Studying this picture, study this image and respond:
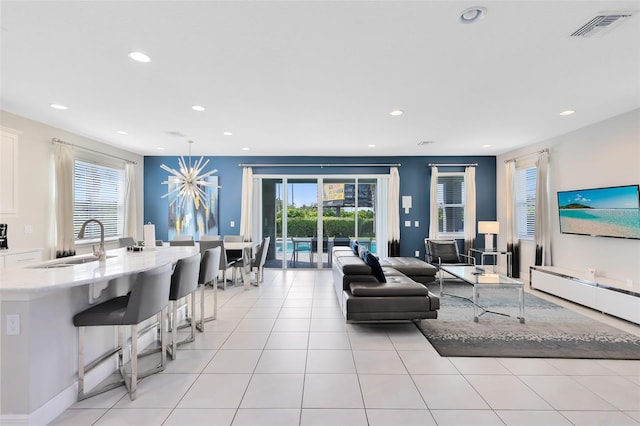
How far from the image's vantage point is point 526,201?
6441 mm

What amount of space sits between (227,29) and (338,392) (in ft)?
9.51

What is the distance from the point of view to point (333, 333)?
11.5 ft

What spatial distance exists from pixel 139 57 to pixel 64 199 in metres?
3.60

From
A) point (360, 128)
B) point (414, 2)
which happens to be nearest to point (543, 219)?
point (360, 128)

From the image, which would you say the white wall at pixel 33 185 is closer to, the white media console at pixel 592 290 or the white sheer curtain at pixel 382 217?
the white sheer curtain at pixel 382 217

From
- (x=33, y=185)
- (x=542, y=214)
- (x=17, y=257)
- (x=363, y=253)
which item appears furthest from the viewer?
(x=542, y=214)

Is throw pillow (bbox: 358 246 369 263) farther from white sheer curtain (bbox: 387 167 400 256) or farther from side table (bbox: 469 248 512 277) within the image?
side table (bbox: 469 248 512 277)

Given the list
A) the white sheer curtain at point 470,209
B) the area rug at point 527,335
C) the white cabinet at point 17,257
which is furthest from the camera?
the white sheer curtain at point 470,209

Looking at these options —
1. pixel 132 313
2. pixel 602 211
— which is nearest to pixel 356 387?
pixel 132 313

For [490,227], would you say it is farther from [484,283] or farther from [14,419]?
[14,419]

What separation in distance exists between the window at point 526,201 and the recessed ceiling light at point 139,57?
6.79m

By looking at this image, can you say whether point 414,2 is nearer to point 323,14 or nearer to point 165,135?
point 323,14

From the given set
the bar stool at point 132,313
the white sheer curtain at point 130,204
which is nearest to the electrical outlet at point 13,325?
the bar stool at point 132,313

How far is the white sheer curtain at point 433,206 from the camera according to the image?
7.23 m
